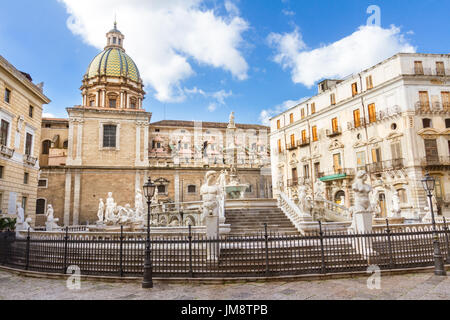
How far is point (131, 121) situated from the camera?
38.0 metres

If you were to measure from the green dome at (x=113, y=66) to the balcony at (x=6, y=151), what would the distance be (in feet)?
81.0

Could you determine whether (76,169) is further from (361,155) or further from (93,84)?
(361,155)

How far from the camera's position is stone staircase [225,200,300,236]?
13562 millimetres

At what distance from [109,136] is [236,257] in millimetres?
32031

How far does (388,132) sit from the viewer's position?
25906 mm

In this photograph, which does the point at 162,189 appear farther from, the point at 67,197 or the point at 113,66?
the point at 113,66

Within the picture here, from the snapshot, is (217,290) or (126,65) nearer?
(217,290)

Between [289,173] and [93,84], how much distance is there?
2826cm

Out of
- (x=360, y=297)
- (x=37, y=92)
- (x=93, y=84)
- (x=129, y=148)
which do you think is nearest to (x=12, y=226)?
(x=37, y=92)

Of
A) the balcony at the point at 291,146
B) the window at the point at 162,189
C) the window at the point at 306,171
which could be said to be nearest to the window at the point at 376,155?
the window at the point at 306,171

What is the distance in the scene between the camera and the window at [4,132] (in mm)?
19878

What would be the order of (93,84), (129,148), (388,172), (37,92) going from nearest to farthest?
(37,92), (388,172), (129,148), (93,84)

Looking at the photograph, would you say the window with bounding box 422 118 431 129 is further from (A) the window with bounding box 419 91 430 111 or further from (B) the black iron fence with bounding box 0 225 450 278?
(B) the black iron fence with bounding box 0 225 450 278
